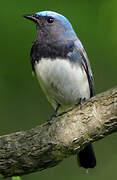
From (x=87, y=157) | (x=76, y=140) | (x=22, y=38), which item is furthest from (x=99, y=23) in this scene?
(x=76, y=140)

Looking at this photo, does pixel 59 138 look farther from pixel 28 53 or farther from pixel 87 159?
pixel 28 53

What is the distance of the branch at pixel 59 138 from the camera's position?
413 centimetres

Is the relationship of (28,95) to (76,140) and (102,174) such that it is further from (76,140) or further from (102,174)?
(76,140)

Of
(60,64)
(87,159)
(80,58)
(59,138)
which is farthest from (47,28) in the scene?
(59,138)

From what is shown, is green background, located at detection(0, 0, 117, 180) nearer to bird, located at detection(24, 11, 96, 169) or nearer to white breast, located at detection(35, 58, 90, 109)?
bird, located at detection(24, 11, 96, 169)

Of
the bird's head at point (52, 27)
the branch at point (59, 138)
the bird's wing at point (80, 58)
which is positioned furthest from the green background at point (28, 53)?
the branch at point (59, 138)

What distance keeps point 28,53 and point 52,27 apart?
2.48ft

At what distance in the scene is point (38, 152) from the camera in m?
4.29

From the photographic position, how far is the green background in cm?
578

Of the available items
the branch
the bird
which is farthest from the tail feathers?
the branch

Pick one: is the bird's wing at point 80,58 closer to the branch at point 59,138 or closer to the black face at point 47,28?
the black face at point 47,28

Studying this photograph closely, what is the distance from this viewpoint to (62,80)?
529cm

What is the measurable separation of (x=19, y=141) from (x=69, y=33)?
1661 millimetres

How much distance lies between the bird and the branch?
0.72m
